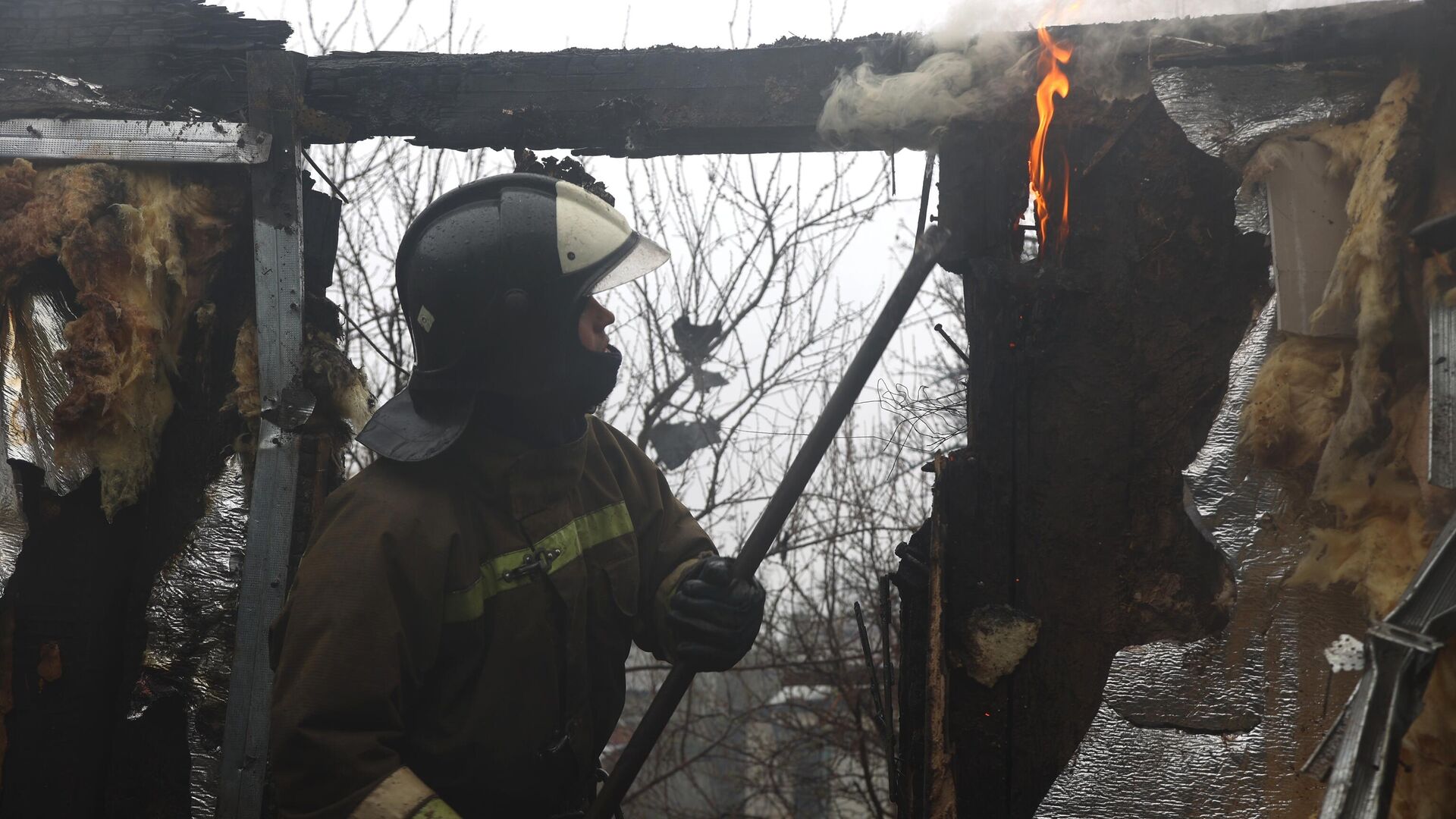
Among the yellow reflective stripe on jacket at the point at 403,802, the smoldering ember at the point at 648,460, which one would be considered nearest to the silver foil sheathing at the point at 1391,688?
the smoldering ember at the point at 648,460

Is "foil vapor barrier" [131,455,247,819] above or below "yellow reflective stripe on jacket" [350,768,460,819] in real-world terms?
above

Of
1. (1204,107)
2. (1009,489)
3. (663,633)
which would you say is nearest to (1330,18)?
(1204,107)

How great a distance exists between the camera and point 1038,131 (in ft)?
9.93

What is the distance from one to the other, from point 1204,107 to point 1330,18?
0.39 metres

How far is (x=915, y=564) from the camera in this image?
10.5 feet

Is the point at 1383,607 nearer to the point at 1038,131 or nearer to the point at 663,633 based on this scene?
the point at 1038,131

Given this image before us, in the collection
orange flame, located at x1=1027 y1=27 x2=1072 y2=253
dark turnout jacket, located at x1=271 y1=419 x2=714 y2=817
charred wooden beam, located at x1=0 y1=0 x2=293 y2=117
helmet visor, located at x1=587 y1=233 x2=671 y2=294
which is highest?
charred wooden beam, located at x1=0 y1=0 x2=293 y2=117

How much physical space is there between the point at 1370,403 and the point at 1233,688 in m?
0.82

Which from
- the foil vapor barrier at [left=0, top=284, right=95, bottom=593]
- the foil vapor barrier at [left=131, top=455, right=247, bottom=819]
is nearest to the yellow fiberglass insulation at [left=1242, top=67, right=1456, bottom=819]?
the foil vapor barrier at [left=131, top=455, right=247, bottom=819]

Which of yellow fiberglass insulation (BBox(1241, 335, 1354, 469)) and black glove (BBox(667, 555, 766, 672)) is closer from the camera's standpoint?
yellow fiberglass insulation (BBox(1241, 335, 1354, 469))

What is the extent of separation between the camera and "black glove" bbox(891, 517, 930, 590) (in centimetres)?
319

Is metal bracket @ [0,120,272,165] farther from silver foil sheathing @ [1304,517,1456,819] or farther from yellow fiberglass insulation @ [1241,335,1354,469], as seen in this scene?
silver foil sheathing @ [1304,517,1456,819]

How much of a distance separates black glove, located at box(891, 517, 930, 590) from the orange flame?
3.27 feet

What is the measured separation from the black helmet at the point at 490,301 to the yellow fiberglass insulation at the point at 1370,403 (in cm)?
196
